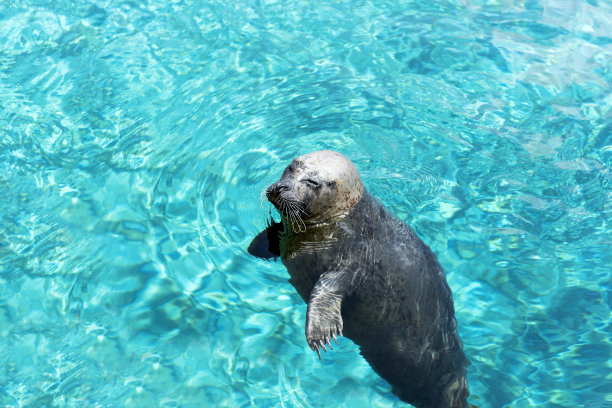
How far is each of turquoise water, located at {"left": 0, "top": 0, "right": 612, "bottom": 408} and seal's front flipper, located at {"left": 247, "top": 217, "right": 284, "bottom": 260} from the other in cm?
59

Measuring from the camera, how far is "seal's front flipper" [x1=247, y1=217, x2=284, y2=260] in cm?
566

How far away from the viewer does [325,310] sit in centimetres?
481

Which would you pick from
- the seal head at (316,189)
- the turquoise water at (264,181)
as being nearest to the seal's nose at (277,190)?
the seal head at (316,189)

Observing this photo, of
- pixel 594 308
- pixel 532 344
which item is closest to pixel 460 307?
pixel 532 344

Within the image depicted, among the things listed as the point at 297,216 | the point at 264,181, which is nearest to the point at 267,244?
the point at 297,216

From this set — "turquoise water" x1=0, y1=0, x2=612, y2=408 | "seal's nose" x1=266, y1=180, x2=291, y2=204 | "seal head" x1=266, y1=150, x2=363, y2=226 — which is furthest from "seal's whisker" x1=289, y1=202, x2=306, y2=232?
"turquoise water" x1=0, y1=0, x2=612, y2=408

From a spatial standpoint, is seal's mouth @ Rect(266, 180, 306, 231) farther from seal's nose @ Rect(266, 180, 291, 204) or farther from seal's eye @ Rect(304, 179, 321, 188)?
seal's eye @ Rect(304, 179, 321, 188)

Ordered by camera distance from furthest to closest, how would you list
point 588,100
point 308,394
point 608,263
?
point 588,100 < point 608,263 < point 308,394

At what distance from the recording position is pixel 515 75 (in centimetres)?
915

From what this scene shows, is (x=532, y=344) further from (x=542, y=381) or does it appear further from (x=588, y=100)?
(x=588, y=100)

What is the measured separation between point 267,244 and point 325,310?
3.59ft

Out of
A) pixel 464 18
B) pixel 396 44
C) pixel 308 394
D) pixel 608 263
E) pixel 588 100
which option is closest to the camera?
pixel 308 394

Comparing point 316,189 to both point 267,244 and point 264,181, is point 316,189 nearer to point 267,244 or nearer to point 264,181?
point 267,244

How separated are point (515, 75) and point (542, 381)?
15.4ft
